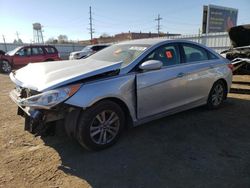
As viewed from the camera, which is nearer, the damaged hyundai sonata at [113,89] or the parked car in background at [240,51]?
the damaged hyundai sonata at [113,89]

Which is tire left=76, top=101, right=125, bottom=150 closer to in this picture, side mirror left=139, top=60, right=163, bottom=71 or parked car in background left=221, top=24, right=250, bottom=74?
side mirror left=139, top=60, right=163, bottom=71

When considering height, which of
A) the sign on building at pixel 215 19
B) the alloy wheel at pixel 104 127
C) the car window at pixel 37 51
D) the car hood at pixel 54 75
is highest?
the sign on building at pixel 215 19

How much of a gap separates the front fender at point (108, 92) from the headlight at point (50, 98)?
0.08 m

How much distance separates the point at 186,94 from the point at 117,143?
1618mm

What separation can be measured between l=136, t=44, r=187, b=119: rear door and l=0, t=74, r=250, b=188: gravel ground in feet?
1.49

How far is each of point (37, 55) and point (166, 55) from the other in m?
11.8

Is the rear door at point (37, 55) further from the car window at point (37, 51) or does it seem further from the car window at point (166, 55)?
the car window at point (166, 55)

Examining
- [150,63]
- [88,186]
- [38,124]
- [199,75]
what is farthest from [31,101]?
[199,75]

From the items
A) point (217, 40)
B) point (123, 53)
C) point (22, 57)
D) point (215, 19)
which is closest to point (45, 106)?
point (123, 53)

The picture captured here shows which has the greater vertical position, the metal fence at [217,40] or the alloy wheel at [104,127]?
the metal fence at [217,40]

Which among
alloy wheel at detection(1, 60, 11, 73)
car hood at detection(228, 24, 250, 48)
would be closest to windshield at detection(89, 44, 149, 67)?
car hood at detection(228, 24, 250, 48)

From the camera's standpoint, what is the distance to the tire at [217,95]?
4.96 meters

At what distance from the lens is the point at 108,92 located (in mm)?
3125

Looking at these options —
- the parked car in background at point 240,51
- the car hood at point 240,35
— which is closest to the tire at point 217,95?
the parked car in background at point 240,51
